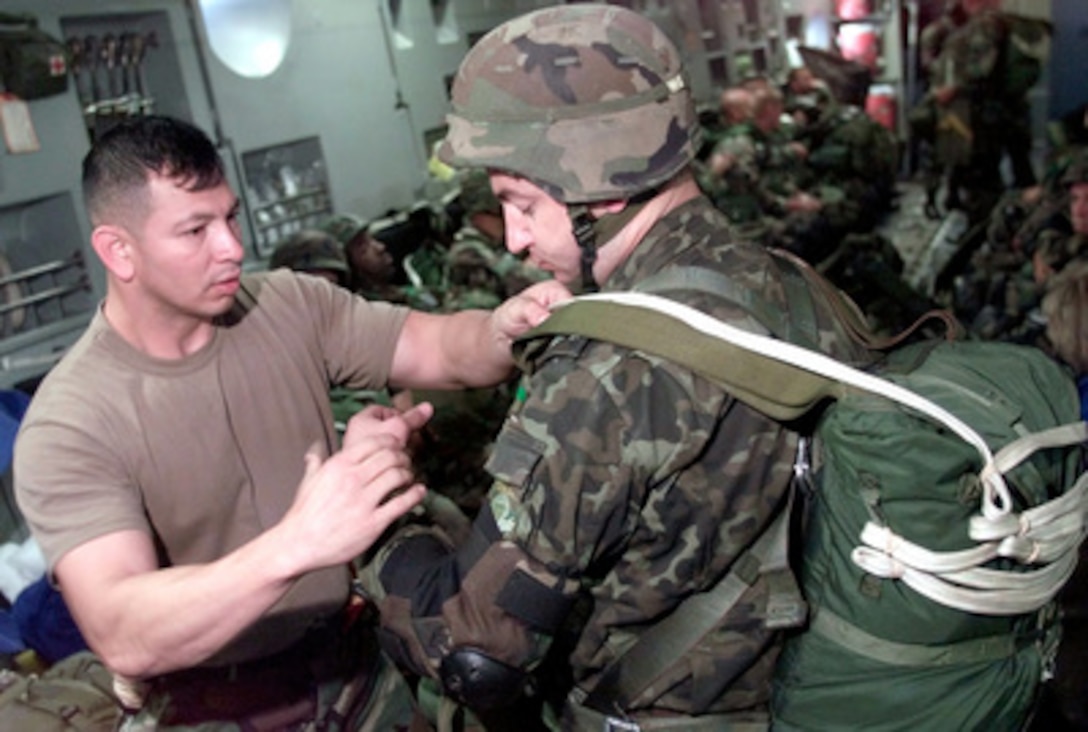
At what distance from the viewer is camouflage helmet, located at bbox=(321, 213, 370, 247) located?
5078mm

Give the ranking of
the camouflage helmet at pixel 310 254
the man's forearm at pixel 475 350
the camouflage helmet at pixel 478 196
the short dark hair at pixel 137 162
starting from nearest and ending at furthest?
1. the short dark hair at pixel 137 162
2. the man's forearm at pixel 475 350
3. the camouflage helmet at pixel 310 254
4. the camouflage helmet at pixel 478 196

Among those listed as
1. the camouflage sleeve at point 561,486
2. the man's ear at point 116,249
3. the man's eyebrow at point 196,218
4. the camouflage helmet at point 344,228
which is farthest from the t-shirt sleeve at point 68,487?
the camouflage helmet at point 344,228

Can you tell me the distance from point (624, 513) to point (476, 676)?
14.1 inches

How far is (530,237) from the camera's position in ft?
5.73

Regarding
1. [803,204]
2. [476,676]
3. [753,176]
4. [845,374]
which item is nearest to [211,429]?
[476,676]

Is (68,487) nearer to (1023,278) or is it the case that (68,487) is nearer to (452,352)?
(452,352)

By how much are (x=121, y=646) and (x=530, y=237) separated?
99 cm

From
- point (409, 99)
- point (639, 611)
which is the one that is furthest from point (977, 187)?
point (639, 611)

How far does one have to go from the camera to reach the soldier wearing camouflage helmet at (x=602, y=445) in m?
1.44

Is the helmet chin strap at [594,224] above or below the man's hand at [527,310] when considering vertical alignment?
above

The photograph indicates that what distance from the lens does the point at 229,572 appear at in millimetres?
1518

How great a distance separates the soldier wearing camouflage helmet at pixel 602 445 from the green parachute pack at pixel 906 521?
0.05 m

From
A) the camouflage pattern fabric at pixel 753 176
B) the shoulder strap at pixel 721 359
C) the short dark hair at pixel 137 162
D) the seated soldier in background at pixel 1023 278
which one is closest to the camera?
the shoulder strap at pixel 721 359

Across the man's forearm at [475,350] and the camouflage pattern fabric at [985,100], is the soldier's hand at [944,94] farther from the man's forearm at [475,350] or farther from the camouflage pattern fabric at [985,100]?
the man's forearm at [475,350]
